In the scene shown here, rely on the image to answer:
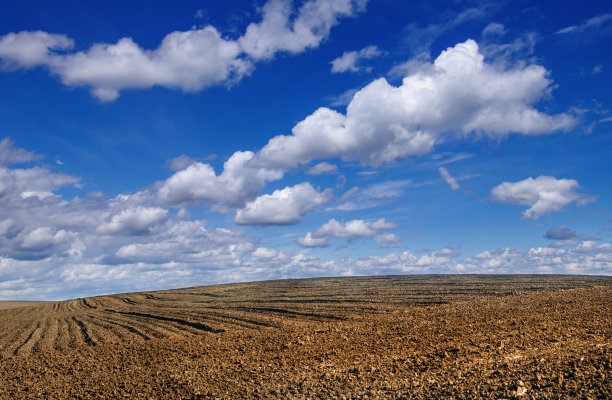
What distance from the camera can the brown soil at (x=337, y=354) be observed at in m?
11.6

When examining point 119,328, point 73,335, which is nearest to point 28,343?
point 73,335

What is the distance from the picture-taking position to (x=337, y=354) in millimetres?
16094

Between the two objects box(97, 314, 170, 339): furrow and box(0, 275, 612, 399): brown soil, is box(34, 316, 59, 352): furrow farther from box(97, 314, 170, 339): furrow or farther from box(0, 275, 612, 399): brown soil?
box(97, 314, 170, 339): furrow

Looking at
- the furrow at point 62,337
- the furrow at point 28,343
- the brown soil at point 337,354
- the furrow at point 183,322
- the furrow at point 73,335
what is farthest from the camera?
the furrow at point 183,322

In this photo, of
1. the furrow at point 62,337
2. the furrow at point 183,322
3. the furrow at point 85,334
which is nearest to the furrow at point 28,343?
the furrow at point 62,337

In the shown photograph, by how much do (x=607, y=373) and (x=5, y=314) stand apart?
5112 centimetres

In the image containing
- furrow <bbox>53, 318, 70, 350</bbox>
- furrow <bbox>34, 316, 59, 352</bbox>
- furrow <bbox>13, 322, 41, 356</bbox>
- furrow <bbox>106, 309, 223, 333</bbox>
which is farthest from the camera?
furrow <bbox>106, 309, 223, 333</bbox>

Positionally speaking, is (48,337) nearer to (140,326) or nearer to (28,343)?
(28,343)

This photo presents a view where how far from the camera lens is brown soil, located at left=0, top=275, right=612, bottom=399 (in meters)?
11.6

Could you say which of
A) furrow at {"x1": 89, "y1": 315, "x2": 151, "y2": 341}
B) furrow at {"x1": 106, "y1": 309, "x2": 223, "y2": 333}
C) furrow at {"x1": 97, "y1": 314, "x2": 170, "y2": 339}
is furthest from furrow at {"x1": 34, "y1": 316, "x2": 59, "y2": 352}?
furrow at {"x1": 106, "y1": 309, "x2": 223, "y2": 333}

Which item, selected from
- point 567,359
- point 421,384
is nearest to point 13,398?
point 421,384

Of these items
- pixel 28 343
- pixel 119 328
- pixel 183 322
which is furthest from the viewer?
pixel 183 322

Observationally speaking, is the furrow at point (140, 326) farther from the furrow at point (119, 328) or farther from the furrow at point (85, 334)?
the furrow at point (85, 334)

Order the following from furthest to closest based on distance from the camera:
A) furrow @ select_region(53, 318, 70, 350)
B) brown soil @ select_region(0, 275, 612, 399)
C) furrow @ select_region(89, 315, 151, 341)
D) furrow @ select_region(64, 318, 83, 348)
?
furrow @ select_region(89, 315, 151, 341), furrow @ select_region(64, 318, 83, 348), furrow @ select_region(53, 318, 70, 350), brown soil @ select_region(0, 275, 612, 399)
